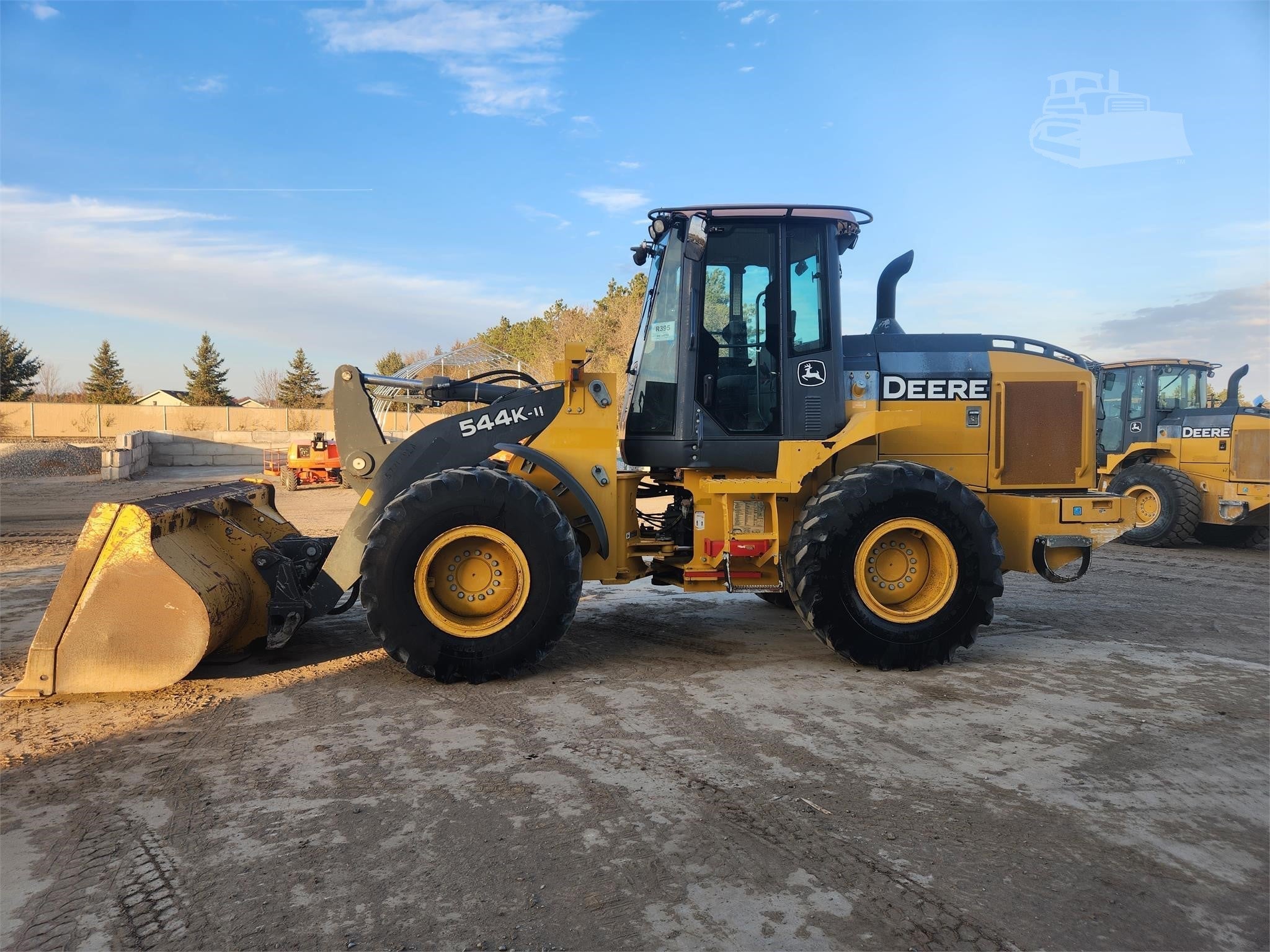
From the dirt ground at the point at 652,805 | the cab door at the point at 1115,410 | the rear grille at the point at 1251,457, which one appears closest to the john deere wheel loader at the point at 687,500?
the dirt ground at the point at 652,805

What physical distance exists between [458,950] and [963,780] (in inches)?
92.7

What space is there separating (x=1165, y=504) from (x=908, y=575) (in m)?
8.59

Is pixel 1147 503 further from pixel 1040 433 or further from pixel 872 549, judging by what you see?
pixel 872 549

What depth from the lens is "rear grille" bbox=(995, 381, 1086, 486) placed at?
20.1 feet

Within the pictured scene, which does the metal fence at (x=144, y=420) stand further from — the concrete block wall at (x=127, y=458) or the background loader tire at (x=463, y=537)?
the background loader tire at (x=463, y=537)

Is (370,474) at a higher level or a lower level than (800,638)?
higher

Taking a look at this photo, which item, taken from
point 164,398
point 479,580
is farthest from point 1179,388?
point 164,398

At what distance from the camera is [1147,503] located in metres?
12.1

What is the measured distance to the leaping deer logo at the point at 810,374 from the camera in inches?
229

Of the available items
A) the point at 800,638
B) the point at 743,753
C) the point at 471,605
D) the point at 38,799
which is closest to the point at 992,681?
the point at 800,638

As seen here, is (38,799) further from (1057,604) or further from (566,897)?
(1057,604)

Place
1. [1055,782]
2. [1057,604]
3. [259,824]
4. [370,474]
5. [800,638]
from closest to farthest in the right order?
[259,824] < [1055,782] < [370,474] < [800,638] < [1057,604]

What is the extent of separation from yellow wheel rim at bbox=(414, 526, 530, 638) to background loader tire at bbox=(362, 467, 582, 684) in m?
0.03

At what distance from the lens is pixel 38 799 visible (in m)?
3.41
